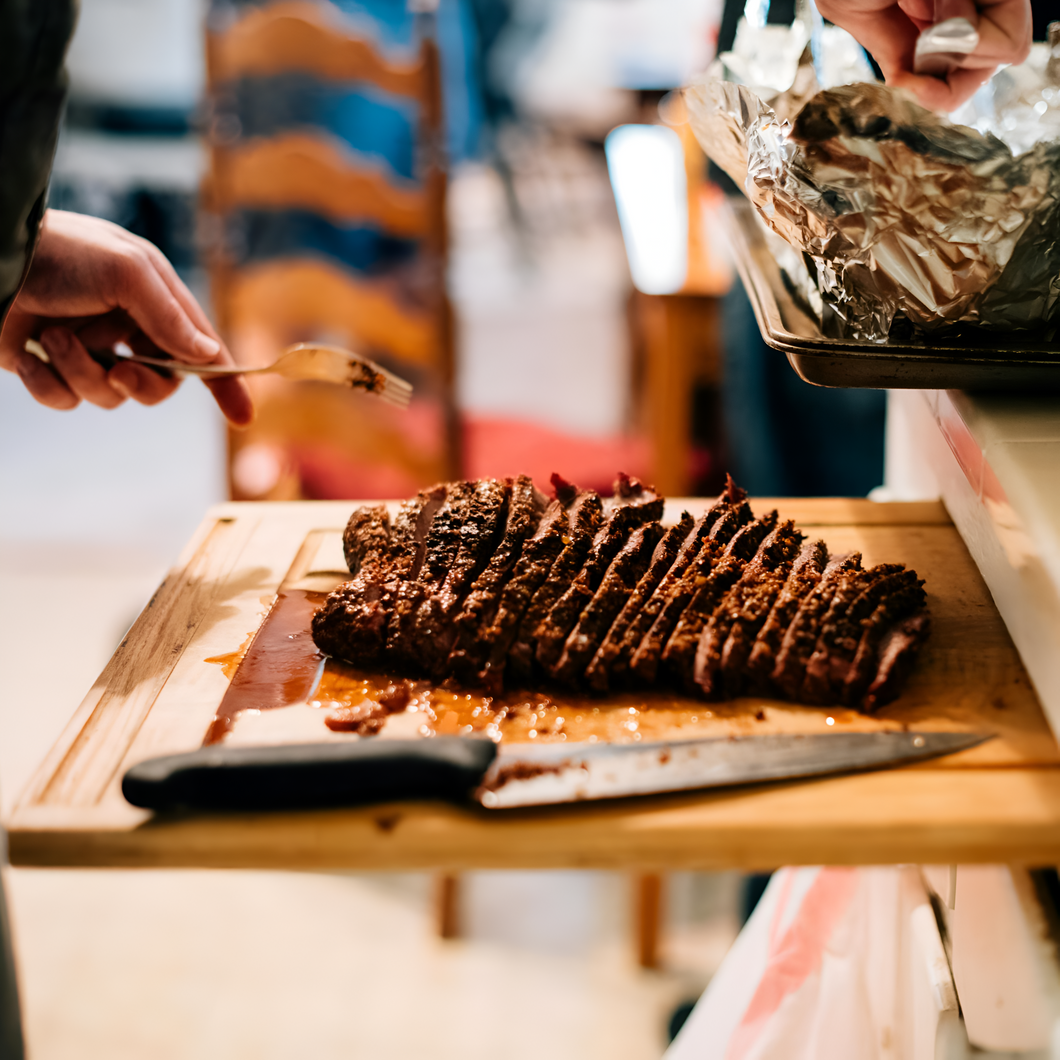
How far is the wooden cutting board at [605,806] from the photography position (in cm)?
96

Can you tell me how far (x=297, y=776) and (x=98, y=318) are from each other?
0.91 metres

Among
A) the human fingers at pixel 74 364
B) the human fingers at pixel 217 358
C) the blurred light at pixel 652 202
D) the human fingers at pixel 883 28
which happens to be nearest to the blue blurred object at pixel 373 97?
the blurred light at pixel 652 202

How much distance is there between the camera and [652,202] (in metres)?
3.83

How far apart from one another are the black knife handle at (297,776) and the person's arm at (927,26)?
1.08 meters

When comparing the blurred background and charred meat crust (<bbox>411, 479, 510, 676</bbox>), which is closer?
charred meat crust (<bbox>411, 479, 510, 676</bbox>)

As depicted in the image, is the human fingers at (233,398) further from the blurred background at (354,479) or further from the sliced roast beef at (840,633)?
the sliced roast beef at (840,633)

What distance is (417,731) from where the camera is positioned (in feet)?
3.69

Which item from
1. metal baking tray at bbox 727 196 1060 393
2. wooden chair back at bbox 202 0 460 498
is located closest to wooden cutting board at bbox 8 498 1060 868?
metal baking tray at bbox 727 196 1060 393

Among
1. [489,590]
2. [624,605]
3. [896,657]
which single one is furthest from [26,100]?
[896,657]

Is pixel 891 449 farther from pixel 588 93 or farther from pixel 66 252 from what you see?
pixel 588 93

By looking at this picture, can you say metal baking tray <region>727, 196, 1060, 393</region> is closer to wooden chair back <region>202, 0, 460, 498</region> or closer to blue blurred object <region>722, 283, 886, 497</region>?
blue blurred object <region>722, 283, 886, 497</region>

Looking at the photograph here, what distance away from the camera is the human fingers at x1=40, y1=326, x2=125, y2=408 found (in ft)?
4.88

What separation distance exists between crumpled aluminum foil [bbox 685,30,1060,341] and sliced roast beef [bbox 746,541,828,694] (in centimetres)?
35

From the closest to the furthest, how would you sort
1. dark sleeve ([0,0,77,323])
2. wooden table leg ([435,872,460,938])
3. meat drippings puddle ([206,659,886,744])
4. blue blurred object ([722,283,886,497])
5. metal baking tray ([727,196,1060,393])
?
1. dark sleeve ([0,0,77,323])
2. meat drippings puddle ([206,659,886,744])
3. metal baking tray ([727,196,1060,393])
4. wooden table leg ([435,872,460,938])
5. blue blurred object ([722,283,886,497])
